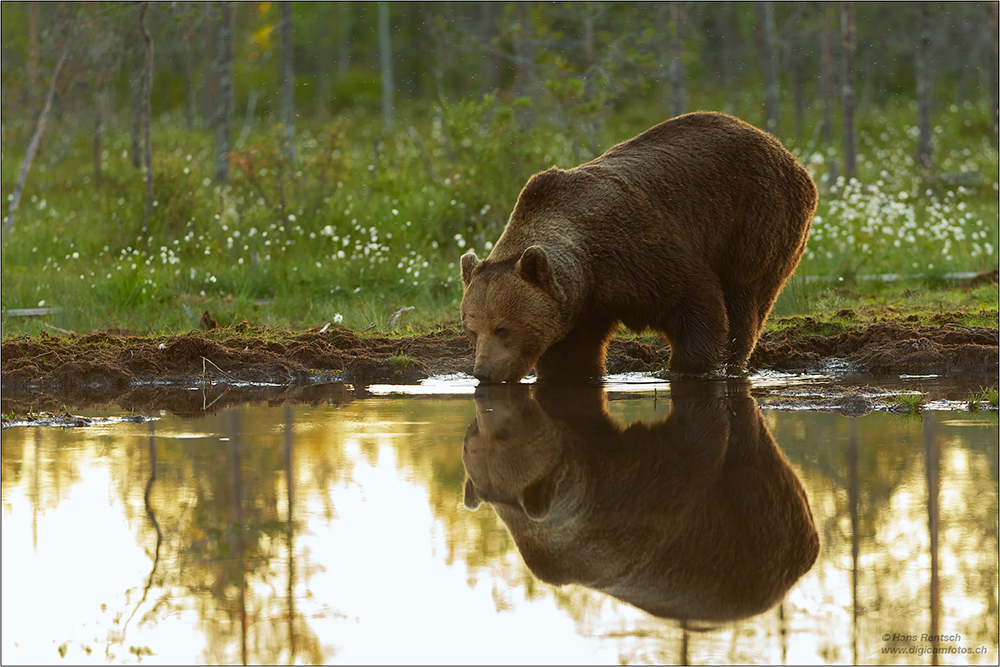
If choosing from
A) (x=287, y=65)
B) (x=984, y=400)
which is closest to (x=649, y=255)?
(x=984, y=400)

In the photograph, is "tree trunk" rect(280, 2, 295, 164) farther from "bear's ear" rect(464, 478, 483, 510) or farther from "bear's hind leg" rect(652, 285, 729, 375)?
"bear's ear" rect(464, 478, 483, 510)

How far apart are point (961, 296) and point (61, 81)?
39.6 ft

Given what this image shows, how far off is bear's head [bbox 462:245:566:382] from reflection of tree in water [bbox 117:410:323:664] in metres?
1.65

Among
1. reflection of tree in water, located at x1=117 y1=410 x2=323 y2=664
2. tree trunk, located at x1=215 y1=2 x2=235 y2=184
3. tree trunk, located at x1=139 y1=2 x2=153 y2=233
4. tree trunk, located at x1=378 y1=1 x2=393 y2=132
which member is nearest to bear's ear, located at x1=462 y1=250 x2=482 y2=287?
reflection of tree in water, located at x1=117 y1=410 x2=323 y2=664

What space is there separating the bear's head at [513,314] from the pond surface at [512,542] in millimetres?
951

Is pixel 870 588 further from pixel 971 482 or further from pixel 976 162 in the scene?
pixel 976 162

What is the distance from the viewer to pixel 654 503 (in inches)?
147

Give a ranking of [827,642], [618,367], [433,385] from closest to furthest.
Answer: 1. [827,642]
2. [433,385]
3. [618,367]

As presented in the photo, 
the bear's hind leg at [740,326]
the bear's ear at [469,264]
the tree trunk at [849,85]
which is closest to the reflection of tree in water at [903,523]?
the bear's hind leg at [740,326]

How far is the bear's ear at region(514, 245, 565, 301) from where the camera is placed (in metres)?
6.23

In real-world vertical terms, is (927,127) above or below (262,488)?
above

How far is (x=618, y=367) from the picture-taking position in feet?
24.9

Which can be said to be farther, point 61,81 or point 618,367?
point 61,81

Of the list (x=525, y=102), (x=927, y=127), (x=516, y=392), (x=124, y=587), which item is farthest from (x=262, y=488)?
(x=927, y=127)
